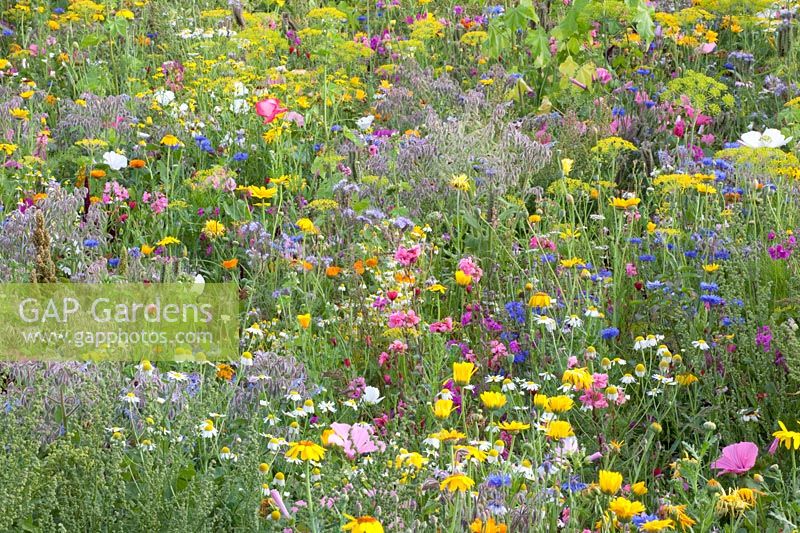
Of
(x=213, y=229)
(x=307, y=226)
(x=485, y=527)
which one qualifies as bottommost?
(x=213, y=229)

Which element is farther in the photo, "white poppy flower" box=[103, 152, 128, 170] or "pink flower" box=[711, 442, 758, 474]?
"white poppy flower" box=[103, 152, 128, 170]

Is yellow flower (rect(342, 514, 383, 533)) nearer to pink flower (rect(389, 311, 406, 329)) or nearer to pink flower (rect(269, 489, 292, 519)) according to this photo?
pink flower (rect(269, 489, 292, 519))

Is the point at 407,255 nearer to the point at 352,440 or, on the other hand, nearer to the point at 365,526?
the point at 352,440

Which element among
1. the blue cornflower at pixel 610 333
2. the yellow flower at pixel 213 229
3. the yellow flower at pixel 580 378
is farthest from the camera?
the yellow flower at pixel 213 229

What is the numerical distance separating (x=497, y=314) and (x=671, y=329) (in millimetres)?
545

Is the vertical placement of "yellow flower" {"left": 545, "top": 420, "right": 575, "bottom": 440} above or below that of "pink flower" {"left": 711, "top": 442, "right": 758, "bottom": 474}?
above

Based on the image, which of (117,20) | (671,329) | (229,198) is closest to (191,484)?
(671,329)

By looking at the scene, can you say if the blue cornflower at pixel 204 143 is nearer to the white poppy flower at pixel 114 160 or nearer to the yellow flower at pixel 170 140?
the yellow flower at pixel 170 140

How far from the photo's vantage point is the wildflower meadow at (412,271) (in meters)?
2.41

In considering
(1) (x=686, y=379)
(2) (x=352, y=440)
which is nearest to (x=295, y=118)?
(1) (x=686, y=379)

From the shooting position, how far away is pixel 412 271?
141 inches

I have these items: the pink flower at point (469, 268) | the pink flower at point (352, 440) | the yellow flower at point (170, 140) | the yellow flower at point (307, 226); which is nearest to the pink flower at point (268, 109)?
the yellow flower at point (170, 140)

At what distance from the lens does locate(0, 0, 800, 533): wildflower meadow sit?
2406mm

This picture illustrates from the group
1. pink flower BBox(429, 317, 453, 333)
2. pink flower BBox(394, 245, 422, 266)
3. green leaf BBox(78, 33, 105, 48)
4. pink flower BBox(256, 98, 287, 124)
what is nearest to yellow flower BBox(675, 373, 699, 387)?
pink flower BBox(429, 317, 453, 333)
